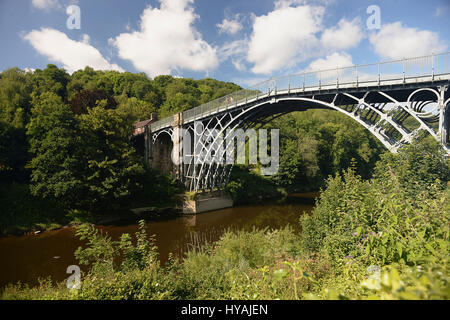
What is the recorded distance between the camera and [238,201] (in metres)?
24.8

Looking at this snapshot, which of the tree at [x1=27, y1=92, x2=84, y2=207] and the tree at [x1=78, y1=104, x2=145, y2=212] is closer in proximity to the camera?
the tree at [x1=27, y1=92, x2=84, y2=207]

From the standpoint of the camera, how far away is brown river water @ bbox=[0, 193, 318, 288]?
10.2 metres

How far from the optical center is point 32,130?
55.3ft

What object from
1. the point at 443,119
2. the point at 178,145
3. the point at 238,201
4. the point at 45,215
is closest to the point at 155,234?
the point at 45,215

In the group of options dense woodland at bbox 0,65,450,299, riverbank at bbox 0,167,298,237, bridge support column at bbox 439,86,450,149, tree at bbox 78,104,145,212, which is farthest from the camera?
tree at bbox 78,104,145,212

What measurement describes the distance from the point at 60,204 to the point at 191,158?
35.9 feet

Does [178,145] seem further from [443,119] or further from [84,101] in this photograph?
[443,119]

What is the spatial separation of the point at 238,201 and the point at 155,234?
11.3 m

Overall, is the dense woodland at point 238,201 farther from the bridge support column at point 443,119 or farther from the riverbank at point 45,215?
the bridge support column at point 443,119

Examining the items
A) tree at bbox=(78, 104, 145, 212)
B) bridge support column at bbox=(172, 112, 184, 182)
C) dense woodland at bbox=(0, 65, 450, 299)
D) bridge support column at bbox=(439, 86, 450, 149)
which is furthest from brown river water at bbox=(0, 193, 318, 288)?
bridge support column at bbox=(439, 86, 450, 149)

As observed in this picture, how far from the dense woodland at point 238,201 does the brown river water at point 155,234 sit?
122cm

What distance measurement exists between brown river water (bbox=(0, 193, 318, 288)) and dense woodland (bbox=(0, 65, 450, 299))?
1221mm

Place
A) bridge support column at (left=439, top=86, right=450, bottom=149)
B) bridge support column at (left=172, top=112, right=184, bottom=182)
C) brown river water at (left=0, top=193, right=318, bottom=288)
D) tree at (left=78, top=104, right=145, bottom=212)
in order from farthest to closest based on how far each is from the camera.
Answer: bridge support column at (left=172, top=112, right=184, bottom=182) → tree at (left=78, top=104, right=145, bottom=212) → brown river water at (left=0, top=193, right=318, bottom=288) → bridge support column at (left=439, top=86, right=450, bottom=149)

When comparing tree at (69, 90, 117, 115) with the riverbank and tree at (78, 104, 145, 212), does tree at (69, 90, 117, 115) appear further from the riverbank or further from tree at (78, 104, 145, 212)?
the riverbank
